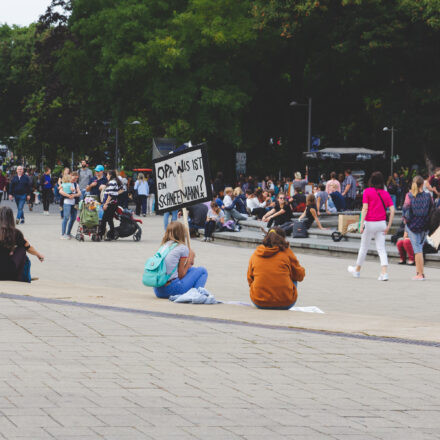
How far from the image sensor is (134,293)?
1217cm

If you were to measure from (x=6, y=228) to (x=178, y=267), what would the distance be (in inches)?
77.8

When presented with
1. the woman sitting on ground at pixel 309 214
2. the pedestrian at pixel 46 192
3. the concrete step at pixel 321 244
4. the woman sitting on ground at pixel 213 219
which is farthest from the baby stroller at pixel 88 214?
the pedestrian at pixel 46 192

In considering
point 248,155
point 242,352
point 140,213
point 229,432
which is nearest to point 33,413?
point 229,432

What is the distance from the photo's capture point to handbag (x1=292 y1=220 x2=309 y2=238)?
22516 mm

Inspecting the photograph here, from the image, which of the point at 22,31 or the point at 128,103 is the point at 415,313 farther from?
the point at 22,31

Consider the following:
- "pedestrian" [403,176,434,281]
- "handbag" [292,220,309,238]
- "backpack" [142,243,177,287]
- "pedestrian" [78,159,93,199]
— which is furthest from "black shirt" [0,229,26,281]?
"pedestrian" [78,159,93,199]

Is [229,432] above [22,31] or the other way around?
the other way around

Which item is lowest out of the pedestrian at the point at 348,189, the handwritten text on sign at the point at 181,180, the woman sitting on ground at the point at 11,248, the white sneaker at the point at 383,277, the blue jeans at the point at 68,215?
the white sneaker at the point at 383,277

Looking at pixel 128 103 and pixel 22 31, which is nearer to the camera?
pixel 128 103

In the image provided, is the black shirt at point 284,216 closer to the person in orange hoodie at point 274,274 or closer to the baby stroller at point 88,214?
the baby stroller at point 88,214

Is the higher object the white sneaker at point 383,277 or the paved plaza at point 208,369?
the white sneaker at point 383,277

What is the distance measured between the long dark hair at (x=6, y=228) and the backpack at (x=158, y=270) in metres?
1.56

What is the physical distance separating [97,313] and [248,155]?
137ft

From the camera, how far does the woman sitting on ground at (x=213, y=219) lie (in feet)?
78.3
